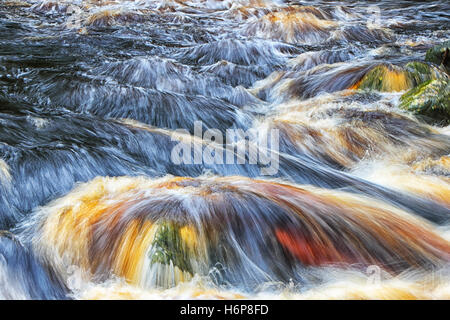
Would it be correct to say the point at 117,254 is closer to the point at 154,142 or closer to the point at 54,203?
the point at 54,203

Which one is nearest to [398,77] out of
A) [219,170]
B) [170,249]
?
[219,170]

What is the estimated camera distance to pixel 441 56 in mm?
7535

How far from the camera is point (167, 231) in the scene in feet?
10.7

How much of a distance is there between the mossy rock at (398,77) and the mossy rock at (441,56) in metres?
0.50

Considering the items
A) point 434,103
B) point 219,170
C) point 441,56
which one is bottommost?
point 219,170

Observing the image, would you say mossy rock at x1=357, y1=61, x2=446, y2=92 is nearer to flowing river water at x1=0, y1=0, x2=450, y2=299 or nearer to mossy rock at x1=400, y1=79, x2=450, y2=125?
flowing river water at x1=0, y1=0, x2=450, y2=299

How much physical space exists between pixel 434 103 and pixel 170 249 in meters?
4.52

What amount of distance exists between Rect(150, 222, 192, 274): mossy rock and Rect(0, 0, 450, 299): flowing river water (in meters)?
0.01

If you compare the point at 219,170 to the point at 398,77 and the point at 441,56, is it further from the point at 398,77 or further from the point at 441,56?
the point at 441,56

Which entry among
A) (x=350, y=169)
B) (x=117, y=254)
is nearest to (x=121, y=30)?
(x=350, y=169)

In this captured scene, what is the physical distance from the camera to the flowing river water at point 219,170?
3232mm
